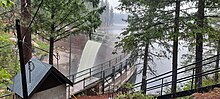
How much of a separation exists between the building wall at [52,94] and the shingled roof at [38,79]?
0.10 m

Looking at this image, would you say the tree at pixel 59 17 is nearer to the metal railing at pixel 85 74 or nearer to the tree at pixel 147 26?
the tree at pixel 147 26

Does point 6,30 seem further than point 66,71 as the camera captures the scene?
No

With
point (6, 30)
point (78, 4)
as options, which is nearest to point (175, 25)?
point (78, 4)

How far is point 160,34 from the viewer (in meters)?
7.55

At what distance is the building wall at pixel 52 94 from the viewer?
5215mm

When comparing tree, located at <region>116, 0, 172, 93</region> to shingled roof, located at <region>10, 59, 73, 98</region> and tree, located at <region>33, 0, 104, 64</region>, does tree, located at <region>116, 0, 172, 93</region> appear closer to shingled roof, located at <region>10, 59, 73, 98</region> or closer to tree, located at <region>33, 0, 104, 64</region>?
tree, located at <region>33, 0, 104, 64</region>

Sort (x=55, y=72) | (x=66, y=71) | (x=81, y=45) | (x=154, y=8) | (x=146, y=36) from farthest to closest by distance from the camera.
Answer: (x=81, y=45) → (x=66, y=71) → (x=154, y=8) → (x=146, y=36) → (x=55, y=72)

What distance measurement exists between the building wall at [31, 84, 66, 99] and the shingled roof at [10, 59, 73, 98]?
0.33 feet

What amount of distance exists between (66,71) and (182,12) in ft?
47.0

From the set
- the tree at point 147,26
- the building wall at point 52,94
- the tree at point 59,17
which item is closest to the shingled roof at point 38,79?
the building wall at point 52,94

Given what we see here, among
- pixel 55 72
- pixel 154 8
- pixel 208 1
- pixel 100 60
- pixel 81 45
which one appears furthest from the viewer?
pixel 81 45

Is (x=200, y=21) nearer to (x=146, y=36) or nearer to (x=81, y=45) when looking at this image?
(x=146, y=36)

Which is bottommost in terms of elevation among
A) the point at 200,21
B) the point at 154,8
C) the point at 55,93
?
the point at 55,93

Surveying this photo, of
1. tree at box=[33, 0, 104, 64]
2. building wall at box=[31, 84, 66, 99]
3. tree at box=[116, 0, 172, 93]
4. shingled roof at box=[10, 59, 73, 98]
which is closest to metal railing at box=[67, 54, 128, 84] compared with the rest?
tree at box=[33, 0, 104, 64]
